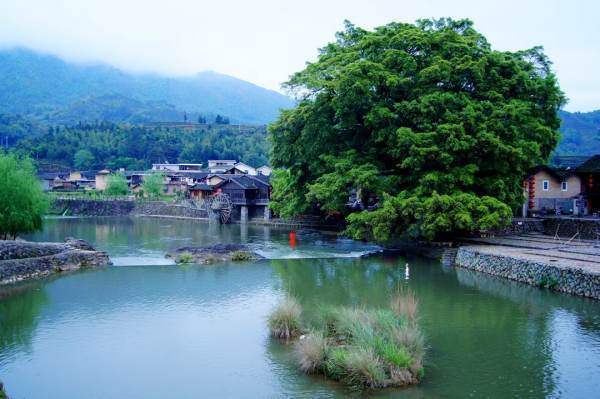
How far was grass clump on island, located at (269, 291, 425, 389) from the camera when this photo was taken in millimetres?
12227

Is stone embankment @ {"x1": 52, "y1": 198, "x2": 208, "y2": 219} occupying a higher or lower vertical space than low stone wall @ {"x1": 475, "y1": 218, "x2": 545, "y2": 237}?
higher

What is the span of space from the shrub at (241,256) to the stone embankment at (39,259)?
21.7ft

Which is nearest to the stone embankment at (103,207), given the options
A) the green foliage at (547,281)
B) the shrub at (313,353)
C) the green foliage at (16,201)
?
the green foliage at (16,201)

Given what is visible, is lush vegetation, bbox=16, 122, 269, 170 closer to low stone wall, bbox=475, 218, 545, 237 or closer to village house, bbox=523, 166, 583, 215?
village house, bbox=523, 166, 583, 215

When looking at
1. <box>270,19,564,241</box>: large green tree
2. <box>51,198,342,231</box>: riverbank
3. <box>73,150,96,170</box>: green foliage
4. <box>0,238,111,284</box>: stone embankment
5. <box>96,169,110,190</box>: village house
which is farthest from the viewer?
<box>73,150,96,170</box>: green foliage

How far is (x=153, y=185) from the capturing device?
81.4 m

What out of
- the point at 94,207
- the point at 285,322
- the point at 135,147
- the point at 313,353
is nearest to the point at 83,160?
the point at 135,147

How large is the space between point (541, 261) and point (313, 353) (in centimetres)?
1450

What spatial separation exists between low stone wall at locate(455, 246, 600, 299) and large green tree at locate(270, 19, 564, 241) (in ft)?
5.86

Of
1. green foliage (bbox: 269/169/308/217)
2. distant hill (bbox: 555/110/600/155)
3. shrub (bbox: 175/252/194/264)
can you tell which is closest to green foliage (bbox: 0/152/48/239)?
shrub (bbox: 175/252/194/264)

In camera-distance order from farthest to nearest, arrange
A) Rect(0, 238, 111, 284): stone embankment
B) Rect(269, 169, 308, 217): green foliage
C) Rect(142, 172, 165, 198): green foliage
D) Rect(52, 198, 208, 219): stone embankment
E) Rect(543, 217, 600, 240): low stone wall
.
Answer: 1. Rect(142, 172, 165, 198): green foliage
2. Rect(52, 198, 208, 219): stone embankment
3. Rect(269, 169, 308, 217): green foliage
4. Rect(543, 217, 600, 240): low stone wall
5. Rect(0, 238, 111, 284): stone embankment

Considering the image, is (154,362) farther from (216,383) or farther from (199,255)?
(199,255)

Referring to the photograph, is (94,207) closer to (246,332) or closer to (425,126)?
(425,126)

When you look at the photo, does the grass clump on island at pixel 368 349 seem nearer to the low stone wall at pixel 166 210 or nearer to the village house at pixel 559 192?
the village house at pixel 559 192
